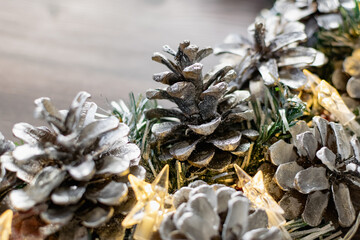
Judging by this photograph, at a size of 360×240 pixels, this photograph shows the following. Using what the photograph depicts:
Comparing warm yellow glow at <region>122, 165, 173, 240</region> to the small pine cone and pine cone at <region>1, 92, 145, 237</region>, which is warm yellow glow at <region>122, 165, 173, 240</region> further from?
the small pine cone

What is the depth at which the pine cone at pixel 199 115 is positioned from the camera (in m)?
0.39

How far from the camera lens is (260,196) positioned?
373mm

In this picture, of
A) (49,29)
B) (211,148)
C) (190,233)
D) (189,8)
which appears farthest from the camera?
(189,8)

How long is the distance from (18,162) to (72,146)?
5cm

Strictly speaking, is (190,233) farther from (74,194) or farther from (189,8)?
(189,8)

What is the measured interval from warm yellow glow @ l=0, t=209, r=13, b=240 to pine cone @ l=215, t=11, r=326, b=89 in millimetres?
337

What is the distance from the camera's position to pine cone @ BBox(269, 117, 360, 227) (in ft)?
1.22

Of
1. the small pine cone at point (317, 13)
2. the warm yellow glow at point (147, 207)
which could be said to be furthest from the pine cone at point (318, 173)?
the small pine cone at point (317, 13)

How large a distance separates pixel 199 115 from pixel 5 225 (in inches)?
9.0

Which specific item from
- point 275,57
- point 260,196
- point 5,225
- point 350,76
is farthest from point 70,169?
point 350,76

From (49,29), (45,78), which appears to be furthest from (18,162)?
(49,29)

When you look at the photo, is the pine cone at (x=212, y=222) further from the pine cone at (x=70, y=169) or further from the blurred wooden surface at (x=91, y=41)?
the blurred wooden surface at (x=91, y=41)

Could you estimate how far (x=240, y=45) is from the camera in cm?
56

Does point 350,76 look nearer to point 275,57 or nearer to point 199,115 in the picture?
point 275,57
